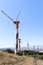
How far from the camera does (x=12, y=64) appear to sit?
14.4 m

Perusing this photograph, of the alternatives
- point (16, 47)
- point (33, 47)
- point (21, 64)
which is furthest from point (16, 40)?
point (21, 64)

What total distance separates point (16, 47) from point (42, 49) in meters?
18.5

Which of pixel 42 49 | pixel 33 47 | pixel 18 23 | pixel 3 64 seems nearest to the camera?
pixel 3 64

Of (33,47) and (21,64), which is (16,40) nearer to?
(33,47)

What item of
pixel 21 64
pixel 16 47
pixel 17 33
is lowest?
pixel 21 64

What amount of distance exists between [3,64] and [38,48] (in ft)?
109

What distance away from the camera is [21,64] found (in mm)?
14594

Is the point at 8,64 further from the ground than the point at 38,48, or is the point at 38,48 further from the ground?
the point at 38,48

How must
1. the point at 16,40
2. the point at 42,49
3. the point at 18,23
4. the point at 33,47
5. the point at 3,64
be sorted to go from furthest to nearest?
the point at 42,49 → the point at 33,47 → the point at 18,23 → the point at 16,40 → the point at 3,64

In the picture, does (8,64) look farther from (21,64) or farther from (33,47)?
(33,47)

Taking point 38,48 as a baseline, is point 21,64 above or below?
below

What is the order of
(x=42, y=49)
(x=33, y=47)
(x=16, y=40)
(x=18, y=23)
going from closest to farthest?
(x=16, y=40) → (x=18, y=23) → (x=33, y=47) → (x=42, y=49)

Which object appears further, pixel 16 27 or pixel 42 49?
pixel 42 49

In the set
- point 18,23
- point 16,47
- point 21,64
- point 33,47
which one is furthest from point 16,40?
point 21,64
